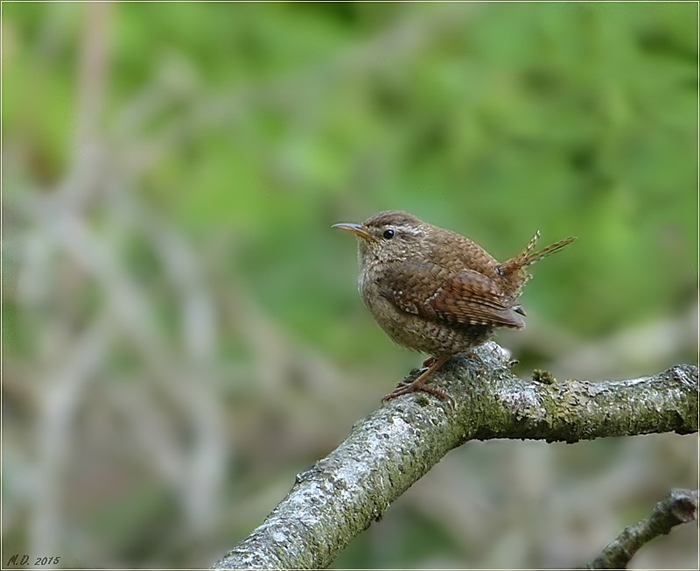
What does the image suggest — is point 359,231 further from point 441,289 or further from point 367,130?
point 367,130

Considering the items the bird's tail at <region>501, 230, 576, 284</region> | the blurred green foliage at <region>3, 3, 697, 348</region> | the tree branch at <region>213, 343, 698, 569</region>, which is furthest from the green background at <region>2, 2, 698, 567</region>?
the tree branch at <region>213, 343, 698, 569</region>

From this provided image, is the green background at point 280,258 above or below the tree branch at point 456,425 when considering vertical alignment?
Answer: above

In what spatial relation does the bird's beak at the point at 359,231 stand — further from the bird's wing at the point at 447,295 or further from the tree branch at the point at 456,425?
the tree branch at the point at 456,425

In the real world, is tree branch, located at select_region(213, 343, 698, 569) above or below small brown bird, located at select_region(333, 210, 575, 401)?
below

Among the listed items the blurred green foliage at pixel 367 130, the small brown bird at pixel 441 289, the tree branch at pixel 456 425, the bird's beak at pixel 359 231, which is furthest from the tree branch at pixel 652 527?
the blurred green foliage at pixel 367 130

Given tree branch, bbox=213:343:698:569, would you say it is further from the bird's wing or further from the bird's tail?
the bird's tail
